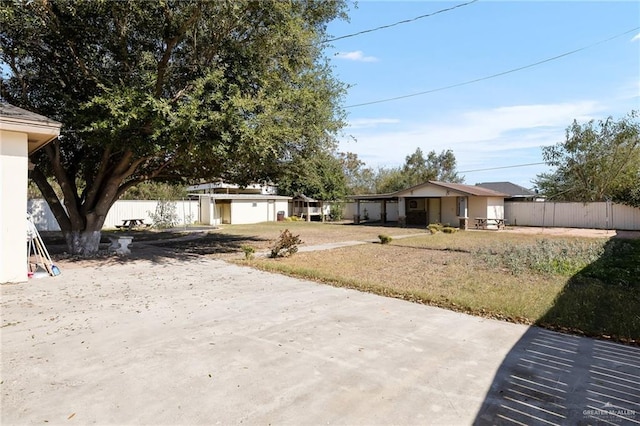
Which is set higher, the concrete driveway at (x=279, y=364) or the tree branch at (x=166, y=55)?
the tree branch at (x=166, y=55)

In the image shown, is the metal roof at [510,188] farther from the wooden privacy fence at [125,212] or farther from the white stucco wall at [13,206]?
the white stucco wall at [13,206]

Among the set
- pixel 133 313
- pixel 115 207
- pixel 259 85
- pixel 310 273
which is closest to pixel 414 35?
pixel 259 85

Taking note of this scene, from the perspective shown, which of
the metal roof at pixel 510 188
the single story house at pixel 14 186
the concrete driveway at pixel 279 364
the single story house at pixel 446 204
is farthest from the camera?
the metal roof at pixel 510 188

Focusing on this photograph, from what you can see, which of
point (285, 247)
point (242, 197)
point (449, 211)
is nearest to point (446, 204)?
point (449, 211)

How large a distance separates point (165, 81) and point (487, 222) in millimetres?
21965

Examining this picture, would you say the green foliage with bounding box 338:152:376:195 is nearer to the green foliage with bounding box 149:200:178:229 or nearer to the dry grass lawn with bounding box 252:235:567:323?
the green foliage with bounding box 149:200:178:229

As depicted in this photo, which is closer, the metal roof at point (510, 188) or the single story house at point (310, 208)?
the single story house at point (310, 208)

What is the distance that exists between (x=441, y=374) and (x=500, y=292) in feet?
13.3

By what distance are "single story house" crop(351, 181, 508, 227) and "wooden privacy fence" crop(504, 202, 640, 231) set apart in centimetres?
170

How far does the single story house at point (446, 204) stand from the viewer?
83.0 ft

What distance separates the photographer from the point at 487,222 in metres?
25.2

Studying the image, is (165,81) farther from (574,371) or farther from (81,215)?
(574,371)

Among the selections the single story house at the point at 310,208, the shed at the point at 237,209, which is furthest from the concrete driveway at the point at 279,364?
the single story house at the point at 310,208

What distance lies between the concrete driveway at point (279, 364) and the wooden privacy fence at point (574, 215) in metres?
24.1
